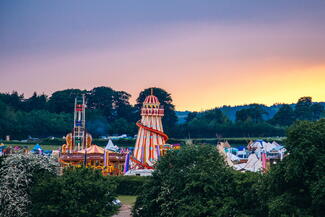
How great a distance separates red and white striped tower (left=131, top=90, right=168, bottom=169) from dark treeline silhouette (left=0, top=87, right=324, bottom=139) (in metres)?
61.4

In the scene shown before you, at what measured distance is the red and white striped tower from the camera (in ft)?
173

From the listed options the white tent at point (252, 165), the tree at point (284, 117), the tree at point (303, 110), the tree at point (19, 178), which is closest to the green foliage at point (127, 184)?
the white tent at point (252, 165)

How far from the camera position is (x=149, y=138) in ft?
175

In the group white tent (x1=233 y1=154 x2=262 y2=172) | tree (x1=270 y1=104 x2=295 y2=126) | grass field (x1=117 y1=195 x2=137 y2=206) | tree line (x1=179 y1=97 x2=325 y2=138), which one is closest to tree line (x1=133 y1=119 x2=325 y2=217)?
grass field (x1=117 y1=195 x2=137 y2=206)

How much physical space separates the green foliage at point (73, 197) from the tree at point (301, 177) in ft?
30.0

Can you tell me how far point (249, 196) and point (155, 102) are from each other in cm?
2656

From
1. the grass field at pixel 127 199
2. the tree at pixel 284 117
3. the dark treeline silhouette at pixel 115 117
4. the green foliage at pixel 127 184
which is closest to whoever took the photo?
the grass field at pixel 127 199

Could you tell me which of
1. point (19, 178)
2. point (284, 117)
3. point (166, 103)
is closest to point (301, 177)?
point (19, 178)

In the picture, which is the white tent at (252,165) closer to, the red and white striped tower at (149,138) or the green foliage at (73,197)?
the red and white striped tower at (149,138)

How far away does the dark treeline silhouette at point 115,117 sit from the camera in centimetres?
11681

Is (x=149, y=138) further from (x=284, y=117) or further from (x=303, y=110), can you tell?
(x=303, y=110)

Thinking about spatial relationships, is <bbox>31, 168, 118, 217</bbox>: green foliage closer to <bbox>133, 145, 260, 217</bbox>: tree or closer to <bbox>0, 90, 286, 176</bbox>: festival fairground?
<bbox>133, 145, 260, 217</bbox>: tree

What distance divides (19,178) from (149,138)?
2176 centimetres

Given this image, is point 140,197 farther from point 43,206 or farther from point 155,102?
point 155,102
